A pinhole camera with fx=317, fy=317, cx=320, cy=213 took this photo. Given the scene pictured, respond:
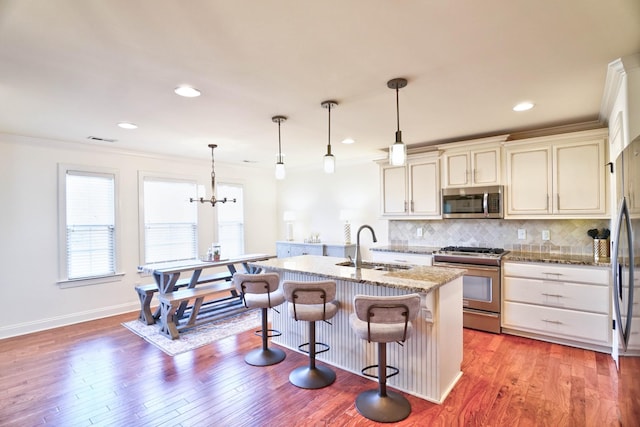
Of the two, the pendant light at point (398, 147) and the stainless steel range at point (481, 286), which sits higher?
the pendant light at point (398, 147)

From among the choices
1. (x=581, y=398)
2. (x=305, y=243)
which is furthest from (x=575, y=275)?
(x=305, y=243)

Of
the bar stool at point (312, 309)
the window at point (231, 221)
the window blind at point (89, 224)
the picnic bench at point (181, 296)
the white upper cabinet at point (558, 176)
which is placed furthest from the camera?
the window at point (231, 221)

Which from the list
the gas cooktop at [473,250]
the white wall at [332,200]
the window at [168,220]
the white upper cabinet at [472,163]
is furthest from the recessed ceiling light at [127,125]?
the gas cooktop at [473,250]

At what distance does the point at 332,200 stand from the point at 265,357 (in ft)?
11.5

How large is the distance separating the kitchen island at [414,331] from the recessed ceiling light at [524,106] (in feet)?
5.40

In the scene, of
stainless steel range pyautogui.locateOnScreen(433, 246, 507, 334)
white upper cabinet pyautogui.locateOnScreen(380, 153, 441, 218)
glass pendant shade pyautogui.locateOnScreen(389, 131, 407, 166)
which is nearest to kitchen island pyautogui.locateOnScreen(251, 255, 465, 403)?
glass pendant shade pyautogui.locateOnScreen(389, 131, 407, 166)

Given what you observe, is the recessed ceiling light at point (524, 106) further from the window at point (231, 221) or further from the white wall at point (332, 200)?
the window at point (231, 221)

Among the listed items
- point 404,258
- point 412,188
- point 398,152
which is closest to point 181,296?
point 404,258

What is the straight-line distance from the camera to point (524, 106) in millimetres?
2934

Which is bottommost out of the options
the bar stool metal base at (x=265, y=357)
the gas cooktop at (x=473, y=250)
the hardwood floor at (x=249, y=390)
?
the hardwood floor at (x=249, y=390)

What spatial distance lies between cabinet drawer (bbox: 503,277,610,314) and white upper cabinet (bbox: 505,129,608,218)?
76 cm

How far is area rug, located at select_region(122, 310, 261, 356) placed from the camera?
11.3 ft

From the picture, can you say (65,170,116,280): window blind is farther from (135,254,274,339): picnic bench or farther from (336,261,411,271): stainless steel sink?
(336,261,411,271): stainless steel sink

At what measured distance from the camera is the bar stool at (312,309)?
243 centimetres
